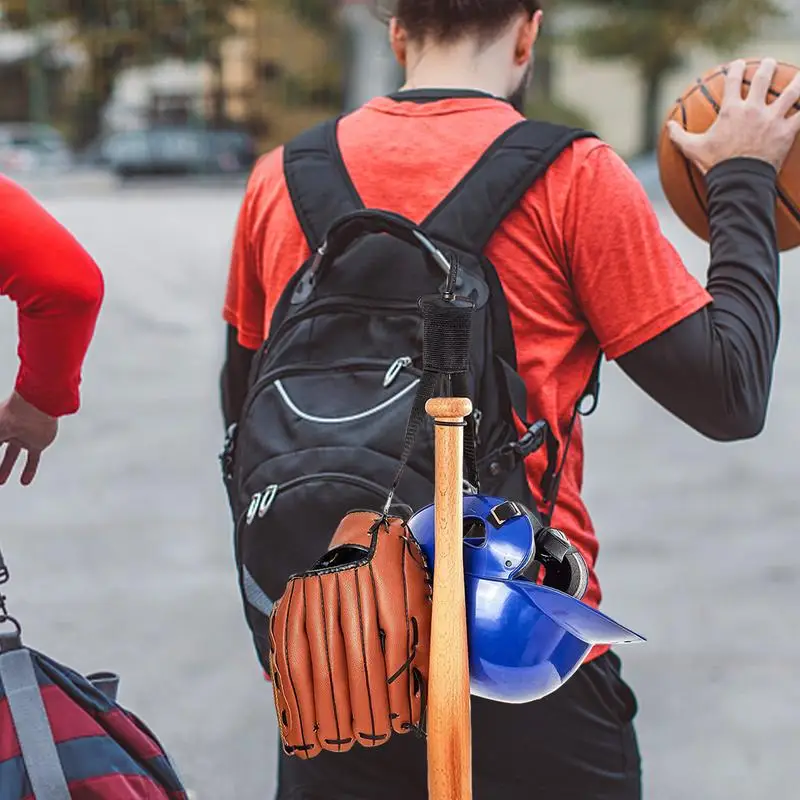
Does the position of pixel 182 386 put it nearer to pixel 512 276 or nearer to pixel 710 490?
pixel 710 490

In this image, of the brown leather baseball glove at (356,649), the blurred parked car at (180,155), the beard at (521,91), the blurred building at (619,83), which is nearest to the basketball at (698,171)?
the beard at (521,91)

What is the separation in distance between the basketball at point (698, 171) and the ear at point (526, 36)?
0.31 metres

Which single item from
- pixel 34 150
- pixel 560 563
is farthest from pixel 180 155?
pixel 560 563

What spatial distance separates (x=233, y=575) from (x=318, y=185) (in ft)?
10.8

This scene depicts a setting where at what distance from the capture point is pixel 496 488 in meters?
1.87

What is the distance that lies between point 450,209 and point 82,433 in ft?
17.7

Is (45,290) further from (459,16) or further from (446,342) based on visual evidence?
(459,16)

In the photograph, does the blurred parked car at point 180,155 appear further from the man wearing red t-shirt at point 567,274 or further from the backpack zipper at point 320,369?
the backpack zipper at point 320,369

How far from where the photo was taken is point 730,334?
187 centimetres

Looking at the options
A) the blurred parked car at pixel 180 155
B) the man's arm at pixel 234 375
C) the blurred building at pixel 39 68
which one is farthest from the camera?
the blurred building at pixel 39 68

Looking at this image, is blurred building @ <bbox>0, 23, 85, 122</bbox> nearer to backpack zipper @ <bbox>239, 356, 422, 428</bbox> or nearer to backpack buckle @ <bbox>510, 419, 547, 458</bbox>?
backpack zipper @ <bbox>239, 356, 422, 428</bbox>

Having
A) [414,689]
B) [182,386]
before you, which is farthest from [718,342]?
[182,386]

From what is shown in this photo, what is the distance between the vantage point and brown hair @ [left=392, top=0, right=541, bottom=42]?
77.6 inches

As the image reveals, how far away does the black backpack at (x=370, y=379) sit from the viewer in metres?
1.80
